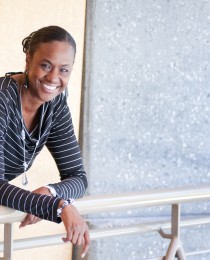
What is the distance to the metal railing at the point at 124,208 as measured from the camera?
1.59m

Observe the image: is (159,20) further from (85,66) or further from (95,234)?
(95,234)

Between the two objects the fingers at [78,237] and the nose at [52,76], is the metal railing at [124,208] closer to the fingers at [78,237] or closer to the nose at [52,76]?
the fingers at [78,237]

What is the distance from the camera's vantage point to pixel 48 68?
76.4 inches

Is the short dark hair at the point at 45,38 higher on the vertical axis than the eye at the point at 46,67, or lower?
higher

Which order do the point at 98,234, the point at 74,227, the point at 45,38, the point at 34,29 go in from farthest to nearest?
1. the point at 34,29
2. the point at 45,38
3. the point at 98,234
4. the point at 74,227

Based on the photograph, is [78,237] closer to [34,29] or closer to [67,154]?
[67,154]

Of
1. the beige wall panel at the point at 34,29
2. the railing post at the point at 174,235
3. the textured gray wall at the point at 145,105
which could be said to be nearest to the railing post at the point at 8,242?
the railing post at the point at 174,235

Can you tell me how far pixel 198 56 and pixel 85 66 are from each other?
65 cm

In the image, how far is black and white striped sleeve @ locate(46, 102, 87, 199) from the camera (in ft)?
6.93

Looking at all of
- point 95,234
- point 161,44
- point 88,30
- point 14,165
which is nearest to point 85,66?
point 88,30

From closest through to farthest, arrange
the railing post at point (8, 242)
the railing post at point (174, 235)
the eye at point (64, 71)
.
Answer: the railing post at point (8, 242) → the railing post at point (174, 235) → the eye at point (64, 71)

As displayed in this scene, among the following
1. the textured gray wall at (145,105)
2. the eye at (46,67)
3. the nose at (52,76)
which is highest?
the eye at (46,67)

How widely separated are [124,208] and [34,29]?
6.41ft

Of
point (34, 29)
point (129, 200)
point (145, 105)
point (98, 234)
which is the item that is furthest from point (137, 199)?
point (145, 105)
